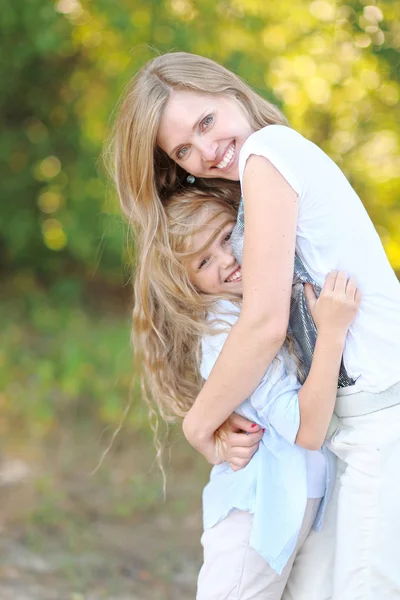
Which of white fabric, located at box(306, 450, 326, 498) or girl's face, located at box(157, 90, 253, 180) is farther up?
girl's face, located at box(157, 90, 253, 180)

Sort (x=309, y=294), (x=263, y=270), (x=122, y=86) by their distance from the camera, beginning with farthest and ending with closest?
(x=122, y=86) → (x=309, y=294) → (x=263, y=270)

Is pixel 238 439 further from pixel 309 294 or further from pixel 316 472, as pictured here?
pixel 309 294

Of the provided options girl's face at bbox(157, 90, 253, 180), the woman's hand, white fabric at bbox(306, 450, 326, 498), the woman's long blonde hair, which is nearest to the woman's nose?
girl's face at bbox(157, 90, 253, 180)

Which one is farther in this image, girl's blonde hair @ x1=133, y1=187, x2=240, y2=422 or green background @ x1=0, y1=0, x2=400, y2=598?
green background @ x1=0, y1=0, x2=400, y2=598

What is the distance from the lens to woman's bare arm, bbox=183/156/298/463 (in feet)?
6.03

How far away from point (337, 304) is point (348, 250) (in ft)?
0.43

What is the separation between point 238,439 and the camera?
2.16 m

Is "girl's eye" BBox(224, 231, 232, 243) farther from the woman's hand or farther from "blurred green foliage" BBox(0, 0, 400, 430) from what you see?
"blurred green foliage" BBox(0, 0, 400, 430)

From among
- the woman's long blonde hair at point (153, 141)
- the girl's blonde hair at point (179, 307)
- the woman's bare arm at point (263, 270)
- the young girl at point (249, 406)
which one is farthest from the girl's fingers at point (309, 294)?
the woman's long blonde hair at point (153, 141)

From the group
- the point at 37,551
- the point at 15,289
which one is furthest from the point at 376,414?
the point at 15,289

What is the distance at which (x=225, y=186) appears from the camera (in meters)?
2.42

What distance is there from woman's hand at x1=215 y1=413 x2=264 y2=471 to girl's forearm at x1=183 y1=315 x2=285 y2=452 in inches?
3.6

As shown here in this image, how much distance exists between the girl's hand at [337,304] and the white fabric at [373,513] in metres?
0.19

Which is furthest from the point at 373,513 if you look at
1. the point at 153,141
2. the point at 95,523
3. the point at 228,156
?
the point at 95,523
